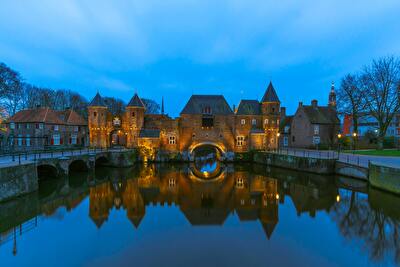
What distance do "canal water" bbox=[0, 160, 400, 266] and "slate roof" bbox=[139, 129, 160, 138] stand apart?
11432mm

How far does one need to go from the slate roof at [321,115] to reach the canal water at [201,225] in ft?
56.4

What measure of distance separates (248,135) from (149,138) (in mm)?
12995

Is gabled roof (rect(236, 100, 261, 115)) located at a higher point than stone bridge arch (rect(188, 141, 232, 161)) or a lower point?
higher

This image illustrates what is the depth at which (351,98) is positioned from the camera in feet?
93.1

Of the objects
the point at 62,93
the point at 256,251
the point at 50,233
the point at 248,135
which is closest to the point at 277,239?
the point at 256,251

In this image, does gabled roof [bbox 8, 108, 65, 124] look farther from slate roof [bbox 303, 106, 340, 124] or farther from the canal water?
slate roof [bbox 303, 106, 340, 124]

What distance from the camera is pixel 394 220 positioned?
1059cm

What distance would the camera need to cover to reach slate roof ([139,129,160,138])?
29.1 m

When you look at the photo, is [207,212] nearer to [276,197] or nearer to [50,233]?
[276,197]

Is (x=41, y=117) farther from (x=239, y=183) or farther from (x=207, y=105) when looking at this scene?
(x=239, y=183)

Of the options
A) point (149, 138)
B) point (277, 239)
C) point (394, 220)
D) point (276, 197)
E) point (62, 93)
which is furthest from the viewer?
point (62, 93)

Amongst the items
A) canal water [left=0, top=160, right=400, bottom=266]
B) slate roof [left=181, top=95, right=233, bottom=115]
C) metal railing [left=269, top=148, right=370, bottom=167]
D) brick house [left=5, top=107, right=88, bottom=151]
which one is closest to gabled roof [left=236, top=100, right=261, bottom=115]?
slate roof [left=181, top=95, right=233, bottom=115]

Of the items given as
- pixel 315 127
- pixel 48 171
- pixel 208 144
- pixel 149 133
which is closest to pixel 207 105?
pixel 208 144

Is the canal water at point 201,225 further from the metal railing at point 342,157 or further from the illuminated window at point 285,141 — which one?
the illuminated window at point 285,141
